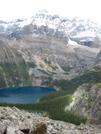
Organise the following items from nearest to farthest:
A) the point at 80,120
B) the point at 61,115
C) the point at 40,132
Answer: the point at 40,132 < the point at 80,120 < the point at 61,115

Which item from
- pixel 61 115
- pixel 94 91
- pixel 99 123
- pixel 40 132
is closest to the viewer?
pixel 40 132

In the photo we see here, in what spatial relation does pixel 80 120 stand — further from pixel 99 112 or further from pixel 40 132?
pixel 40 132

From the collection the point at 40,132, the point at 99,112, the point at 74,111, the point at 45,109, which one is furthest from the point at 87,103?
the point at 40,132

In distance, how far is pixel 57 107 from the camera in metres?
195

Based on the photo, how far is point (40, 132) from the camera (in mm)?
24688

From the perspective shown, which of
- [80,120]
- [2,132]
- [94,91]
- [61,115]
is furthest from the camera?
[94,91]

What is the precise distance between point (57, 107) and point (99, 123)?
57233 mm

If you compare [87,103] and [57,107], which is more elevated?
[87,103]

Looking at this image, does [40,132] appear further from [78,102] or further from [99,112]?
[78,102]

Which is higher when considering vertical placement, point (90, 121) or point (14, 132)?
point (14, 132)

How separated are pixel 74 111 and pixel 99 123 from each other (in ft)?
118

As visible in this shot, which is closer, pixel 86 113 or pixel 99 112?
pixel 99 112

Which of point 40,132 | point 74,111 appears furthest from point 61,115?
point 40,132

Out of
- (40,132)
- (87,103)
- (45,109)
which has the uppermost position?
(40,132)
